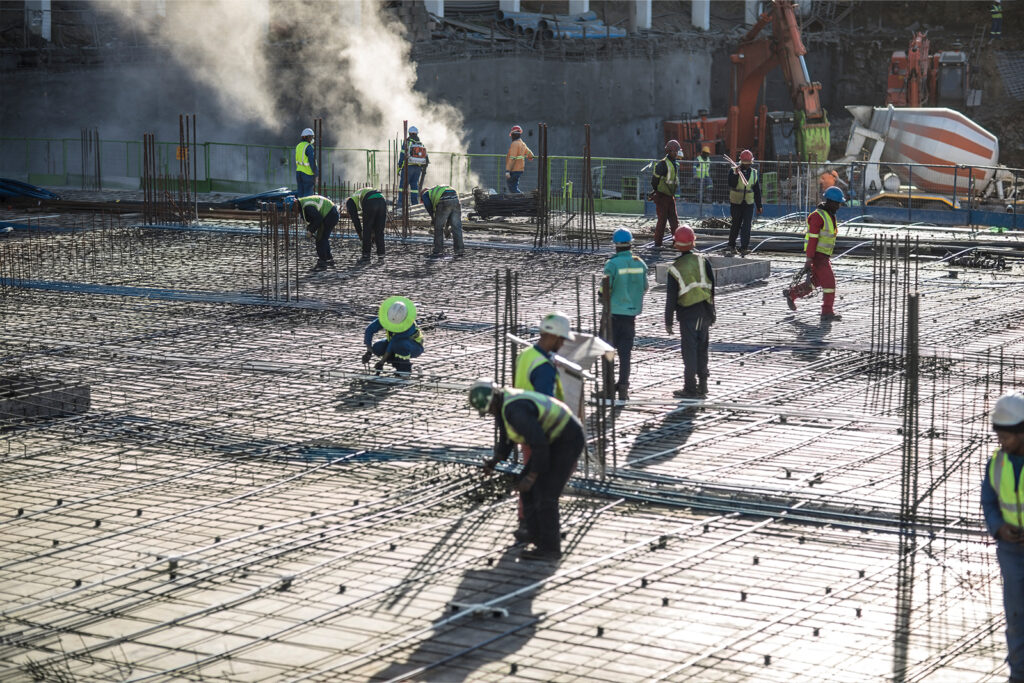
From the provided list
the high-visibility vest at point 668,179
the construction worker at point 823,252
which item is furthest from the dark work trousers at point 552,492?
the high-visibility vest at point 668,179

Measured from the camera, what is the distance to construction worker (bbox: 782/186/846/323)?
49.6 ft

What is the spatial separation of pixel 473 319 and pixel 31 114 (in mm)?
21254

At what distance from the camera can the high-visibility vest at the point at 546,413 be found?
772 centimetres

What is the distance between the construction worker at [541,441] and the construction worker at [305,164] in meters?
14.8

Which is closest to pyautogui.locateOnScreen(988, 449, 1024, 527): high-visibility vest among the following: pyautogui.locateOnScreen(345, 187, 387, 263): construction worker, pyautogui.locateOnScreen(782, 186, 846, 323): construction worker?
pyautogui.locateOnScreen(782, 186, 846, 323): construction worker

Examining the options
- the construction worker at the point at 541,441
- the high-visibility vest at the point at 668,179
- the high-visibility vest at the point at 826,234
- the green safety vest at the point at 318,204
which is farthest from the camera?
the high-visibility vest at the point at 668,179

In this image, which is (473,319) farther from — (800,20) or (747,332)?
(800,20)

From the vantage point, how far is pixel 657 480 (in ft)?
31.6

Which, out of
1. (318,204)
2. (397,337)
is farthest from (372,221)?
(397,337)

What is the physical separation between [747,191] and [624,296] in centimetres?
763

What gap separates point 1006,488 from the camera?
20.6ft

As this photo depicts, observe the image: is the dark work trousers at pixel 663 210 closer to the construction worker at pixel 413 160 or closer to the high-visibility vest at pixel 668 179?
the high-visibility vest at pixel 668 179

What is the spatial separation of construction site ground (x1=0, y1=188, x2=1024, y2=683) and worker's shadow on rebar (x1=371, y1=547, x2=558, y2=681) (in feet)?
0.06

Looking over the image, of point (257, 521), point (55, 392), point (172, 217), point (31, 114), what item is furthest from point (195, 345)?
point (31, 114)
